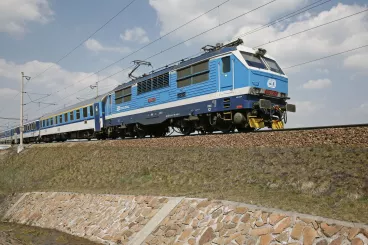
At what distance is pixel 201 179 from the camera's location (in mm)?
11789

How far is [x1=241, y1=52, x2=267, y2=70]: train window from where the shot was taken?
1481 centimetres

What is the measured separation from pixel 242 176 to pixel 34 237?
28.6ft

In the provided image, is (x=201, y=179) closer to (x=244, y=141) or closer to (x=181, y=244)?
(x=244, y=141)

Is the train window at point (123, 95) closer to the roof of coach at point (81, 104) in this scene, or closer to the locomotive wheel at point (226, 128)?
the roof of coach at point (81, 104)

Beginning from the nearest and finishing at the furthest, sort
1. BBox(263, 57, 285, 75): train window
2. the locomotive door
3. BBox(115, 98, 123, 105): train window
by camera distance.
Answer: the locomotive door
BBox(263, 57, 285, 75): train window
BBox(115, 98, 123, 105): train window

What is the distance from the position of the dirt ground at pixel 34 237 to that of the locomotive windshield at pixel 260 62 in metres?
10.4

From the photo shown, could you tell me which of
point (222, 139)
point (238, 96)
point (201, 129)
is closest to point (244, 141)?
point (222, 139)

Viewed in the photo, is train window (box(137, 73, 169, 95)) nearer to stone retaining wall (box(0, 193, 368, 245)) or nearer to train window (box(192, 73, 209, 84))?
train window (box(192, 73, 209, 84))

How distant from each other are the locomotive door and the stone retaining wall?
673 centimetres

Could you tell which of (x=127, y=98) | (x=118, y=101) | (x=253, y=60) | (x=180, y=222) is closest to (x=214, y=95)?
(x=253, y=60)

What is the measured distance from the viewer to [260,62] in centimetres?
1558

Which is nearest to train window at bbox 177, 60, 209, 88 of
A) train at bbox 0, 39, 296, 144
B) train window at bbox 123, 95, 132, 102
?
train at bbox 0, 39, 296, 144

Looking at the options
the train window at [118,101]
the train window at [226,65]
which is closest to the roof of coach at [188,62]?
the train window at [226,65]

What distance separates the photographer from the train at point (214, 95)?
14531mm
